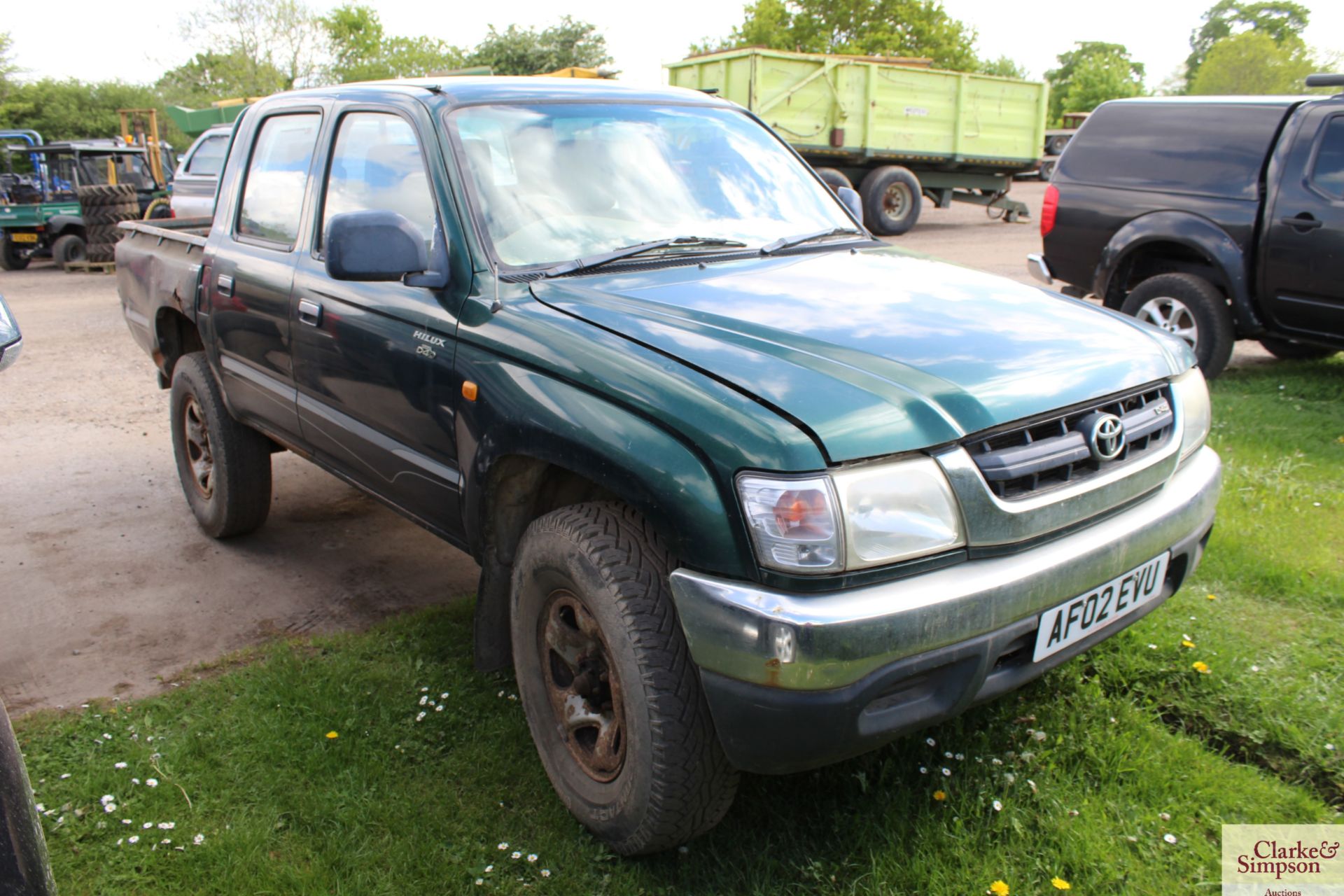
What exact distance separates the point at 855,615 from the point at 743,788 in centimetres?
101

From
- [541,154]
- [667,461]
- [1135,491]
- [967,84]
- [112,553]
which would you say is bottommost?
[112,553]

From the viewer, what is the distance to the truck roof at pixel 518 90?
324cm

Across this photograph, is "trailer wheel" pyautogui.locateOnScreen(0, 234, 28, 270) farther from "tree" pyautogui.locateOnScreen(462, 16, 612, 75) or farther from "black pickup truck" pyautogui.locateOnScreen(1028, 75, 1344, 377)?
"tree" pyautogui.locateOnScreen(462, 16, 612, 75)

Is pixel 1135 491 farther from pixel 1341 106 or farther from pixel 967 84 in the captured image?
pixel 967 84

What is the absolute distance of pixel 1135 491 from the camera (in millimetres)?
2496

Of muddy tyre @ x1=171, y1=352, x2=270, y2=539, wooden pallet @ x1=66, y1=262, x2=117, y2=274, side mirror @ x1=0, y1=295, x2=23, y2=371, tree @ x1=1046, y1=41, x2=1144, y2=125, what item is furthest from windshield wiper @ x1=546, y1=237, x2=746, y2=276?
tree @ x1=1046, y1=41, x2=1144, y2=125

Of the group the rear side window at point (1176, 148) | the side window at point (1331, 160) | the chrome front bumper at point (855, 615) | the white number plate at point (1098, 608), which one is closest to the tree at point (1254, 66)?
the rear side window at point (1176, 148)

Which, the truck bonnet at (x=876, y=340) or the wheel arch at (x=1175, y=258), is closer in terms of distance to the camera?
the truck bonnet at (x=876, y=340)

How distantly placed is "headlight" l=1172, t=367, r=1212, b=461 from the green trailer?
12764 mm

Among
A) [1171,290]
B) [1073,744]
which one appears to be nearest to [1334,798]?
[1073,744]

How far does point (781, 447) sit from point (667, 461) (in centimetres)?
26

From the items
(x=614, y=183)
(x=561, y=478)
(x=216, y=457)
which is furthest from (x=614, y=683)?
(x=216, y=457)

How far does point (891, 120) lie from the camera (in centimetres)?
1638

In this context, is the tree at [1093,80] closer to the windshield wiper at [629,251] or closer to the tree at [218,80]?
the tree at [218,80]
